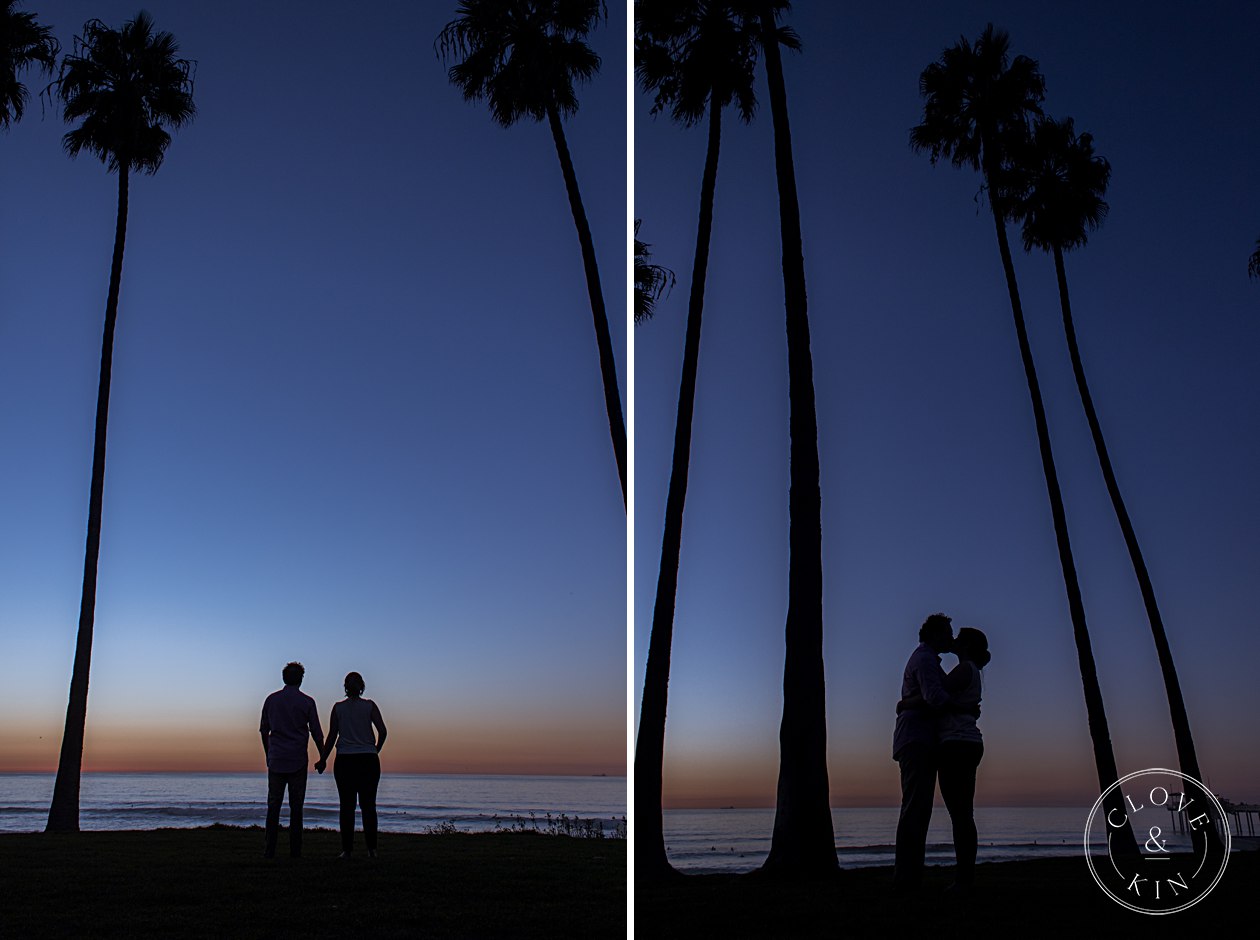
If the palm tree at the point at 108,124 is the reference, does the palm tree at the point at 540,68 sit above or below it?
above

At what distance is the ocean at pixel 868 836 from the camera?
2.65 meters

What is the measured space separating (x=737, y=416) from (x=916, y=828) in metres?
2.05

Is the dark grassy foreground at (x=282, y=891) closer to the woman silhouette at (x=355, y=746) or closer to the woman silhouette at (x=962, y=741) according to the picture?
the woman silhouette at (x=355, y=746)

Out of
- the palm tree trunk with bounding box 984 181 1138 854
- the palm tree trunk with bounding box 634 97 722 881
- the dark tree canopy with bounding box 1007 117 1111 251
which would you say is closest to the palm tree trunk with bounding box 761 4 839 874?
the palm tree trunk with bounding box 634 97 722 881

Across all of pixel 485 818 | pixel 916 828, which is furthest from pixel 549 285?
pixel 485 818

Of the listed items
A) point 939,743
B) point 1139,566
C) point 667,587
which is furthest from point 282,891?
point 1139,566

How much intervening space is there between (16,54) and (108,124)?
617mm

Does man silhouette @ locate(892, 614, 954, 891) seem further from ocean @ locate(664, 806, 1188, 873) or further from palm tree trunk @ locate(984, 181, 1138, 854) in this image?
palm tree trunk @ locate(984, 181, 1138, 854)

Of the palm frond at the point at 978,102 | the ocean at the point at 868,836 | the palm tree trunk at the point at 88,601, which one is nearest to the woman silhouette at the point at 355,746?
the palm tree trunk at the point at 88,601

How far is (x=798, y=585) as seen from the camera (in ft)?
12.7

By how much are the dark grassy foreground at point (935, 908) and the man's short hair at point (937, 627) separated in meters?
0.65

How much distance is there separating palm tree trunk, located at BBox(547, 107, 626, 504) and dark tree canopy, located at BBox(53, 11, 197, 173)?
2.24 m

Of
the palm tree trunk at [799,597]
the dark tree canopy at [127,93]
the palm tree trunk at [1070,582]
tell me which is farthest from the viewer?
the dark tree canopy at [127,93]

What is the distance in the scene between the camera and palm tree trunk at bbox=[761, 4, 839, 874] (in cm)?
360
